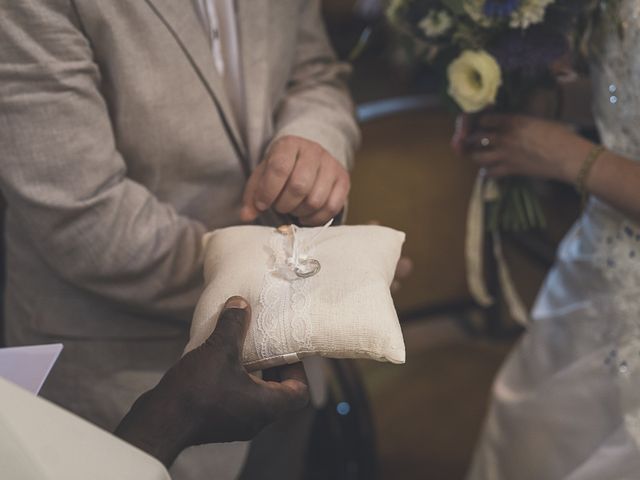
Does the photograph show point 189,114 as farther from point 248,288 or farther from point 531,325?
point 531,325

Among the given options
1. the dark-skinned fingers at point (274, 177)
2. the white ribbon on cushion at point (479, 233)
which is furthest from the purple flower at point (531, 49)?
the dark-skinned fingers at point (274, 177)

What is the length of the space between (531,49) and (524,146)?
0.53ft

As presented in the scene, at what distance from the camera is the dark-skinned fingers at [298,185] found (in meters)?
0.76

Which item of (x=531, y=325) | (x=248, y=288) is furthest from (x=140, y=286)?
(x=531, y=325)

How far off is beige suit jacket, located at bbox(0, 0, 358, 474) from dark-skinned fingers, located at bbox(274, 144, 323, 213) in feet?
0.30

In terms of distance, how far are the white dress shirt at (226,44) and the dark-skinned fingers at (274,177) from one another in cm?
15

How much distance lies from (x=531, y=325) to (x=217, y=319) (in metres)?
0.75

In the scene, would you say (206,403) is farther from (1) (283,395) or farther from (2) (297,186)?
(2) (297,186)

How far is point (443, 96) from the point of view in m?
1.00

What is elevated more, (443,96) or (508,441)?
(443,96)

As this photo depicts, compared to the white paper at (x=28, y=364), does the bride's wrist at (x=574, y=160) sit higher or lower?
lower

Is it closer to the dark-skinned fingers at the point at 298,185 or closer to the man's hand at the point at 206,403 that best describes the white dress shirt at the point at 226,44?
the dark-skinned fingers at the point at 298,185

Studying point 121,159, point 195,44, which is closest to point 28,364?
point 121,159

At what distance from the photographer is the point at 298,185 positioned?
29.7 inches
